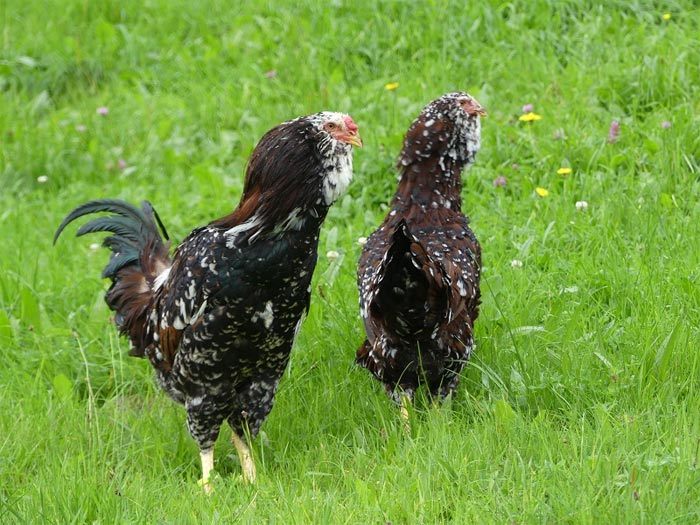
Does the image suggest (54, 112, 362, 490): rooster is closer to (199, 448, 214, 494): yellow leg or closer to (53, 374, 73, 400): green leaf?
(199, 448, 214, 494): yellow leg

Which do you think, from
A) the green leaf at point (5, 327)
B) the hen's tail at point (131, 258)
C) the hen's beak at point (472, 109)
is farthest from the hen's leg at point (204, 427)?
the hen's beak at point (472, 109)

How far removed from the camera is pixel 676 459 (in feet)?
Answer: 11.4

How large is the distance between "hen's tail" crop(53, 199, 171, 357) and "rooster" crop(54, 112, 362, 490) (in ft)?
0.53

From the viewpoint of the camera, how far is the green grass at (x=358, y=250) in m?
3.84

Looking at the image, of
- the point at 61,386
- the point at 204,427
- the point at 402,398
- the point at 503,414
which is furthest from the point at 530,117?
the point at 61,386

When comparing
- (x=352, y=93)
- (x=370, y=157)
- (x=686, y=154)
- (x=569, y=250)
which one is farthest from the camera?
(x=352, y=93)

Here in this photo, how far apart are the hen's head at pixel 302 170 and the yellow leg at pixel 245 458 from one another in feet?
3.89

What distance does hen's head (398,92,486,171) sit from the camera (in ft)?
16.1

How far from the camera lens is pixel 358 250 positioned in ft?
19.5

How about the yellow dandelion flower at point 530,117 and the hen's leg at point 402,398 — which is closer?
the hen's leg at point 402,398

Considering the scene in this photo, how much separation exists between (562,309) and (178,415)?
207 cm

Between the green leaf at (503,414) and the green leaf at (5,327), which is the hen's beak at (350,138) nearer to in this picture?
the green leaf at (503,414)

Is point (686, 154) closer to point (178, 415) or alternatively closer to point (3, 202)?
point (178, 415)

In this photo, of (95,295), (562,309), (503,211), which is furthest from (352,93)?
(562,309)
